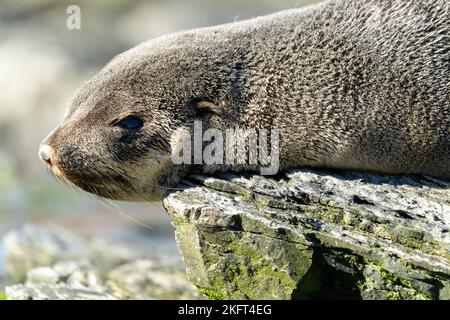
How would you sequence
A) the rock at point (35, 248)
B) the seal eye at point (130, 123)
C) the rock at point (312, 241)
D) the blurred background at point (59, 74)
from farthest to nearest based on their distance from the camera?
the blurred background at point (59, 74)
the rock at point (35, 248)
the seal eye at point (130, 123)
the rock at point (312, 241)

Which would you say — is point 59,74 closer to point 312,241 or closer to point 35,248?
point 35,248

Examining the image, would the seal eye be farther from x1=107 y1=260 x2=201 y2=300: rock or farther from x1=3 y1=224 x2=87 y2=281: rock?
x1=3 y1=224 x2=87 y2=281: rock

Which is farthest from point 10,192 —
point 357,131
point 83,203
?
point 357,131

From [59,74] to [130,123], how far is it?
1558cm

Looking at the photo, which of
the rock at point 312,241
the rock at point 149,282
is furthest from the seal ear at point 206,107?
the rock at point 149,282

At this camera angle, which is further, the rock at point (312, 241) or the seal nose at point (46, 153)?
the seal nose at point (46, 153)

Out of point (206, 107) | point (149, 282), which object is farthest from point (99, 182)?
point (149, 282)

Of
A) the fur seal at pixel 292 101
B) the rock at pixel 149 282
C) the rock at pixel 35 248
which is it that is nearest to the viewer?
the fur seal at pixel 292 101

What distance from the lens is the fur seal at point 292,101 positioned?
320 inches

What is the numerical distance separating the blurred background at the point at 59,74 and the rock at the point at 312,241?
7.94 meters

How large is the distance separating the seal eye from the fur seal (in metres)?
0.01

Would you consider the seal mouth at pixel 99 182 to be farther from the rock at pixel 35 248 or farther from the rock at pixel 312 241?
the rock at pixel 35 248

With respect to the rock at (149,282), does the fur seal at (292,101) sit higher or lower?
higher

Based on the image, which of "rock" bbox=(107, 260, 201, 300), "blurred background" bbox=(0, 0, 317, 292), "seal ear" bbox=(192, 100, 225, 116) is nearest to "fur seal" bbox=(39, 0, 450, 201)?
"seal ear" bbox=(192, 100, 225, 116)
